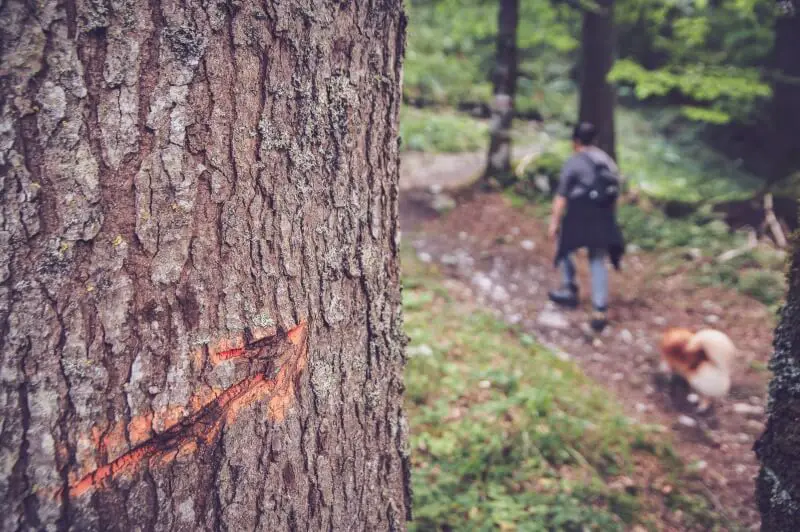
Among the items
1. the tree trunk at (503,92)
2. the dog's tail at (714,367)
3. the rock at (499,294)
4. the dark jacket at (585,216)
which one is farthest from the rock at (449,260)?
the dog's tail at (714,367)

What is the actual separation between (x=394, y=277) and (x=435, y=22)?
15736mm

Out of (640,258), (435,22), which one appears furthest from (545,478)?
(435,22)

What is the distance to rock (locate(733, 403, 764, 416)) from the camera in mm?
4191

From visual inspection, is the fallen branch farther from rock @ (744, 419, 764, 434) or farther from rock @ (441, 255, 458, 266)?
rock @ (441, 255, 458, 266)

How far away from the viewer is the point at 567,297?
19.1ft

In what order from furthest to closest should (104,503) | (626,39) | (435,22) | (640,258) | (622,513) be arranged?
(435,22) → (626,39) → (640,258) → (622,513) → (104,503)

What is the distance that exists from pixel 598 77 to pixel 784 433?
7.50 meters

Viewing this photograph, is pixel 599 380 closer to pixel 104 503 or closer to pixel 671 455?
pixel 671 455

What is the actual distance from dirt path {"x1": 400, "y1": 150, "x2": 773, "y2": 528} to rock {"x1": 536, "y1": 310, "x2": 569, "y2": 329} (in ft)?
0.04

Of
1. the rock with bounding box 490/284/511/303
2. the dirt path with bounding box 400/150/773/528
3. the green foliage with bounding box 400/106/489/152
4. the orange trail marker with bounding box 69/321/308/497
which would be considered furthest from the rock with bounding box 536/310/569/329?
the green foliage with bounding box 400/106/489/152

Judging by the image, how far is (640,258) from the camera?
23.3 ft

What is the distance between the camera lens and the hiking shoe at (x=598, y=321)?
540 centimetres

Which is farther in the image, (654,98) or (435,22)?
(435,22)

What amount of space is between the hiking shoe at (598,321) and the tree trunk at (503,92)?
369 centimetres
